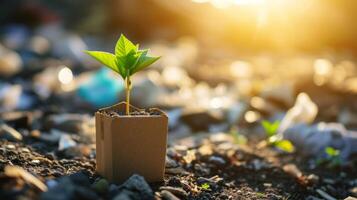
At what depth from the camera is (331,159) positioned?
331 centimetres

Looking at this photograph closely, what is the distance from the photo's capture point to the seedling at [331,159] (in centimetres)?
314

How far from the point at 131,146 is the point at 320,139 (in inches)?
72.2

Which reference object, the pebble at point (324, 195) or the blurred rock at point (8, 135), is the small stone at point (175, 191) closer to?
the pebble at point (324, 195)

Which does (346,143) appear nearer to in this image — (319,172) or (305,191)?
→ (319,172)

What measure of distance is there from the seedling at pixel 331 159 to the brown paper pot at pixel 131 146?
4.28 feet

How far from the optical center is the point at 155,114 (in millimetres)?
2322

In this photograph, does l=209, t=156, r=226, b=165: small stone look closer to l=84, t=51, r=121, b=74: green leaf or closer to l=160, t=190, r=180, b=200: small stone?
l=160, t=190, r=180, b=200: small stone

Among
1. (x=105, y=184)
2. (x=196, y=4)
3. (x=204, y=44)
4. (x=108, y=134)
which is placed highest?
(x=196, y=4)

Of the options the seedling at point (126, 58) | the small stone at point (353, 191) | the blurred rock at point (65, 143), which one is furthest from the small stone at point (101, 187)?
the small stone at point (353, 191)

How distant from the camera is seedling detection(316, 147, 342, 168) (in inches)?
123

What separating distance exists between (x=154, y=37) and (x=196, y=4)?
110 cm

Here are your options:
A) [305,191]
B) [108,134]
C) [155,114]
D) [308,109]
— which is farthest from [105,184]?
[308,109]

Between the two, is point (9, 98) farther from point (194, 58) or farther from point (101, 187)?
point (194, 58)

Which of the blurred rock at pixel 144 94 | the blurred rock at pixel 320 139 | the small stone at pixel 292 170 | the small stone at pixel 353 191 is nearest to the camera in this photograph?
the small stone at pixel 353 191
